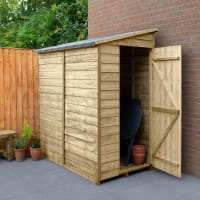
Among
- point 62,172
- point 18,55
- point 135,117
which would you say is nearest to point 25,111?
point 18,55

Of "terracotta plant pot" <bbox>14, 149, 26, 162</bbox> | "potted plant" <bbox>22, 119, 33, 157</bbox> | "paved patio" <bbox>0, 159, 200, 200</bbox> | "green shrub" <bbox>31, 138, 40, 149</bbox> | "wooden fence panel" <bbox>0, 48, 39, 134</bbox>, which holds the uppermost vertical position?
"wooden fence panel" <bbox>0, 48, 39, 134</bbox>

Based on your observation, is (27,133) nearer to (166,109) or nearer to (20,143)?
(20,143)

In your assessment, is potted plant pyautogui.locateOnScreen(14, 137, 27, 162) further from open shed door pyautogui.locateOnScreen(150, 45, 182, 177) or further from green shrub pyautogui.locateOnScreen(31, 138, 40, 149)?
open shed door pyautogui.locateOnScreen(150, 45, 182, 177)

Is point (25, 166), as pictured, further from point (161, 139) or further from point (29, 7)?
point (29, 7)

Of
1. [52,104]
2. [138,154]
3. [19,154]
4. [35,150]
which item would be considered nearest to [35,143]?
[35,150]

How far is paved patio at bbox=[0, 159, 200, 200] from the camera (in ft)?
14.3

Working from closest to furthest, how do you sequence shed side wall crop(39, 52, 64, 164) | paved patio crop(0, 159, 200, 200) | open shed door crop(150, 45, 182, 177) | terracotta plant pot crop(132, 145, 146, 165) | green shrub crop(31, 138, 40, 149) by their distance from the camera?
paved patio crop(0, 159, 200, 200) → open shed door crop(150, 45, 182, 177) → terracotta plant pot crop(132, 145, 146, 165) → shed side wall crop(39, 52, 64, 164) → green shrub crop(31, 138, 40, 149)

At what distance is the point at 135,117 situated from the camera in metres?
5.77

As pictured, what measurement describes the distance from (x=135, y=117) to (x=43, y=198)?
93.3 inches

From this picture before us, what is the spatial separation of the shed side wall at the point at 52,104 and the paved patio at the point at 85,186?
579 millimetres

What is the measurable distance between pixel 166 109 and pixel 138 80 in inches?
40.1

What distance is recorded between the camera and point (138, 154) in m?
5.53

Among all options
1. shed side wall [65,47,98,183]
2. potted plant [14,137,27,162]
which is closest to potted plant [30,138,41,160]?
potted plant [14,137,27,162]

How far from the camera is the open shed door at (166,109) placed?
4953mm
